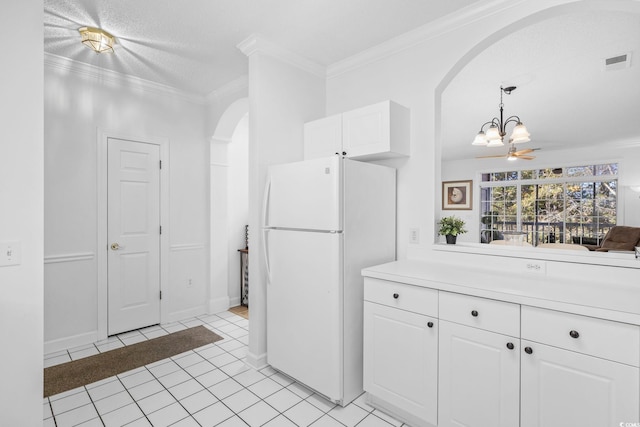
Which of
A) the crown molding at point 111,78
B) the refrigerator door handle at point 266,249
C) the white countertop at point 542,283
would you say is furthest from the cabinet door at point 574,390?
the crown molding at point 111,78

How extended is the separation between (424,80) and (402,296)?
5.25 feet

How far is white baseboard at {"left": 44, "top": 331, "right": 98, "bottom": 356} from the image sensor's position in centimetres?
279

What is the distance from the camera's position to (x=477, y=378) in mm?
1546

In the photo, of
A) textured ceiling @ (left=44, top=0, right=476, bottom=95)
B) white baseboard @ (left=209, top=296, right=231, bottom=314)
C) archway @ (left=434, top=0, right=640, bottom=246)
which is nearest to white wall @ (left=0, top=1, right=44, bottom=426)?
textured ceiling @ (left=44, top=0, right=476, bottom=95)

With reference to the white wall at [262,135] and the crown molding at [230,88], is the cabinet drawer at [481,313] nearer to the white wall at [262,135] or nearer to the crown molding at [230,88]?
the white wall at [262,135]

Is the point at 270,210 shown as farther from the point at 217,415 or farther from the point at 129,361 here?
the point at 129,361

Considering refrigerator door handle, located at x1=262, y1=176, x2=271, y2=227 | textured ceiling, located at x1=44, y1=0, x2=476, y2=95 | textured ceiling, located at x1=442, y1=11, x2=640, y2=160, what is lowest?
refrigerator door handle, located at x1=262, y1=176, x2=271, y2=227

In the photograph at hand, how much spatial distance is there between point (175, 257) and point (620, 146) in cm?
834

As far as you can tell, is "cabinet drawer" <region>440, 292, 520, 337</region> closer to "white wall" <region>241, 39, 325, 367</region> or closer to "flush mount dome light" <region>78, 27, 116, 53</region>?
"white wall" <region>241, 39, 325, 367</region>

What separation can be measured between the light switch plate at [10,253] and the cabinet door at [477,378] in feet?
6.66

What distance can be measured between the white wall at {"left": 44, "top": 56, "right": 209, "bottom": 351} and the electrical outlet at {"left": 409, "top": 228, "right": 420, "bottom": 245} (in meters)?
2.61

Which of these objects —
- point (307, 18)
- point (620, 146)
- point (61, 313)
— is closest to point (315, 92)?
point (307, 18)

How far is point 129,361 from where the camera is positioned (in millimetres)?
2680

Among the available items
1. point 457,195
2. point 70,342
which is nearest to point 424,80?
point 70,342
